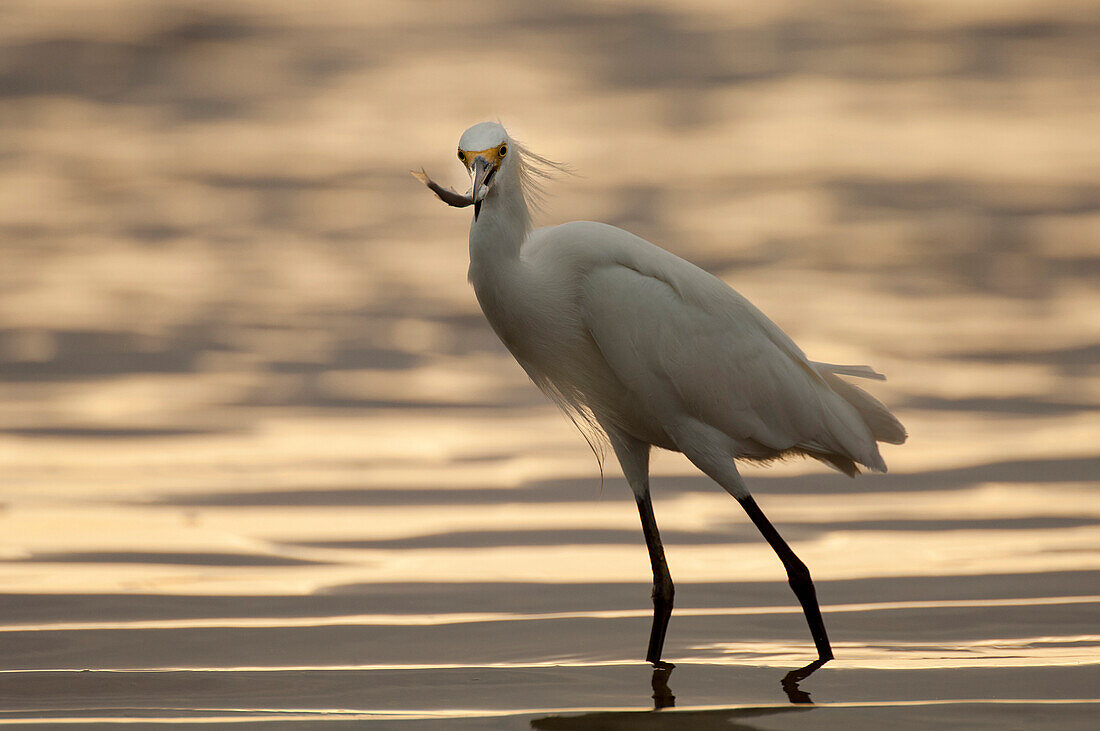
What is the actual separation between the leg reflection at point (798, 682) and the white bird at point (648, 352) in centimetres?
40

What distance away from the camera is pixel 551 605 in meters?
8.45

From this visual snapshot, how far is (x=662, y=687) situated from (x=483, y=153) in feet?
8.24

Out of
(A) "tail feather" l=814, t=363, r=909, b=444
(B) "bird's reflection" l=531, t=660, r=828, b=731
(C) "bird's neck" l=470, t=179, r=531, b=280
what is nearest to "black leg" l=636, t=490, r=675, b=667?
(A) "tail feather" l=814, t=363, r=909, b=444

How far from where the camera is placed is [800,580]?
7449 mm

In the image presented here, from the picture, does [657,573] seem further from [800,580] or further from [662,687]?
[662,687]

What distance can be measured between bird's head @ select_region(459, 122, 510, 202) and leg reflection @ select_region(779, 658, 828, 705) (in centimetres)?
256

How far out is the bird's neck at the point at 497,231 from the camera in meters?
6.65

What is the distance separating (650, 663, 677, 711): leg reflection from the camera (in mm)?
5770

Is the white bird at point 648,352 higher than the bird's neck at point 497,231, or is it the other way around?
the bird's neck at point 497,231

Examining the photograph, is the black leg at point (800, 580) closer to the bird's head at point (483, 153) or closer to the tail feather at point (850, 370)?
the tail feather at point (850, 370)

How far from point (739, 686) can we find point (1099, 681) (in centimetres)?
157

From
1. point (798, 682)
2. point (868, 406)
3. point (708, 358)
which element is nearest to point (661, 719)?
point (798, 682)

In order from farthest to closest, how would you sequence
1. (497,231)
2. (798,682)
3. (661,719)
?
(497,231)
(798,682)
(661,719)

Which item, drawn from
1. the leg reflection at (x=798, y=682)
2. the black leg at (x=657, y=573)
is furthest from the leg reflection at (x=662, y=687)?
the black leg at (x=657, y=573)
